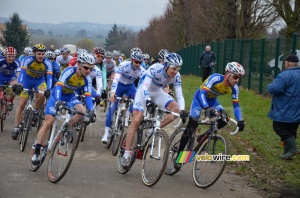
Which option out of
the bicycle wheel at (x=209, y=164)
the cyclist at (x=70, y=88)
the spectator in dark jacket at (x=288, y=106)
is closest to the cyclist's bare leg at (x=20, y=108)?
the cyclist at (x=70, y=88)

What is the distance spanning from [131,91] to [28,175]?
424 cm

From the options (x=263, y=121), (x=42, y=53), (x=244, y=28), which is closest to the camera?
(x=42, y=53)

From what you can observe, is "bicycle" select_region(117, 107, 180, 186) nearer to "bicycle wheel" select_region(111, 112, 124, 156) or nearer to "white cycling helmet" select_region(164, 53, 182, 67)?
"white cycling helmet" select_region(164, 53, 182, 67)

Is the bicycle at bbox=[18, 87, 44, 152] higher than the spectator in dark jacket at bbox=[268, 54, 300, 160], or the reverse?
the spectator in dark jacket at bbox=[268, 54, 300, 160]

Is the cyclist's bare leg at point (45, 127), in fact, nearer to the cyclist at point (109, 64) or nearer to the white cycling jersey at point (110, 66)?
the cyclist at point (109, 64)

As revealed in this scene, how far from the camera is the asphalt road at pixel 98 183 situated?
24.9ft

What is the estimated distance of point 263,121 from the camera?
1548 centimetres

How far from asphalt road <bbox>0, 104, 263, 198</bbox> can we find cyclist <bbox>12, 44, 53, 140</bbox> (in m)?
1.61

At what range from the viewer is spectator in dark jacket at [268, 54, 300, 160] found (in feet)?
33.2

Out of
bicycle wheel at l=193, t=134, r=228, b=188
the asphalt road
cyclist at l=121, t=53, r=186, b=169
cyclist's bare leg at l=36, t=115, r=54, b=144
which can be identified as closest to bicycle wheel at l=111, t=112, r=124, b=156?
the asphalt road

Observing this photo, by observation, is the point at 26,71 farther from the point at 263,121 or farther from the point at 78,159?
the point at 263,121

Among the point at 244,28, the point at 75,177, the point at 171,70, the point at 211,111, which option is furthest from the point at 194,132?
the point at 244,28

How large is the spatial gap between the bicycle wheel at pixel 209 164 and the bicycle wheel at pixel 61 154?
6.42 ft

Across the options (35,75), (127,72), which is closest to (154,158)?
(127,72)
